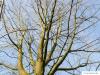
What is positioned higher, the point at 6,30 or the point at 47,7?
the point at 47,7

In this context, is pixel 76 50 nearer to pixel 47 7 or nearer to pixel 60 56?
pixel 60 56

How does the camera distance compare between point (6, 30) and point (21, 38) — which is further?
point (21, 38)

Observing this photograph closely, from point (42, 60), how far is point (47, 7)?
7.77 feet

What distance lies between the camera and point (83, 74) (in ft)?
34.1

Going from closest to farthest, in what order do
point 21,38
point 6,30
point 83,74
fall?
point 83,74, point 6,30, point 21,38

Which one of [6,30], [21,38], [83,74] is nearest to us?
[83,74]

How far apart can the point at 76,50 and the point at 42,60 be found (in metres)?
1.76

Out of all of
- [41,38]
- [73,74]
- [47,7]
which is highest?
[47,7]

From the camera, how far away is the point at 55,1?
1098 cm

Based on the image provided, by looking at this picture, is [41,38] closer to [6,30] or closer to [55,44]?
[55,44]

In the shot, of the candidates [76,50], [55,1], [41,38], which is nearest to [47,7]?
[55,1]

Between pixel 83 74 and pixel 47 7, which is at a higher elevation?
pixel 47 7

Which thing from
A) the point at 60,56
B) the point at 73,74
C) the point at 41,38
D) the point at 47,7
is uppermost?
the point at 47,7

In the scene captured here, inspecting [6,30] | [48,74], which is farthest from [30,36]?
[48,74]
